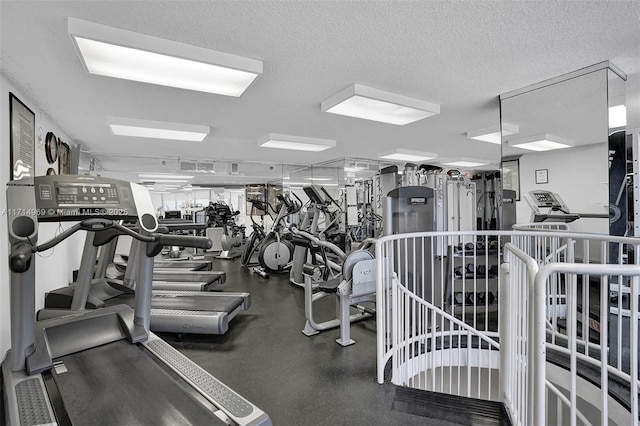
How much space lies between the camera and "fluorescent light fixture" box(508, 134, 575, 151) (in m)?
3.50

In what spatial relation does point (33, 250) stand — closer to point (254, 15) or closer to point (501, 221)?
point (254, 15)

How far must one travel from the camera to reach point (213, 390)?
178 cm

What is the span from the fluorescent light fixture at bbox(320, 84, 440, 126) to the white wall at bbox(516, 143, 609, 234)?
4.32 ft

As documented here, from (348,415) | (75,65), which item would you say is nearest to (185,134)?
(75,65)

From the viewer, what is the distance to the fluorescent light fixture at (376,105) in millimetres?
3303

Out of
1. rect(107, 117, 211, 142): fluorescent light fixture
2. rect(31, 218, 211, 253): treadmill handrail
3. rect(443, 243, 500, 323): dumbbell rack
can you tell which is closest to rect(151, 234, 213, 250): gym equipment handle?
rect(31, 218, 211, 253): treadmill handrail

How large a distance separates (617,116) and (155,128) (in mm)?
5330

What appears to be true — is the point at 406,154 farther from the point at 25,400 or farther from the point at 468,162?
the point at 25,400

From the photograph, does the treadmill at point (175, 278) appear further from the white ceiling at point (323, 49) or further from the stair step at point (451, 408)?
the stair step at point (451, 408)

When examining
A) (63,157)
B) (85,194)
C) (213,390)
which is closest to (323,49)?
(85,194)

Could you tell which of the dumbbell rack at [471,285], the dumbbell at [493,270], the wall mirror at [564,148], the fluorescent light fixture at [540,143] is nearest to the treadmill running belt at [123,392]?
the dumbbell rack at [471,285]

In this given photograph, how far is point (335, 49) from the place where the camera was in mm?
2516

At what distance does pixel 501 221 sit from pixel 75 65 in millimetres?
4821

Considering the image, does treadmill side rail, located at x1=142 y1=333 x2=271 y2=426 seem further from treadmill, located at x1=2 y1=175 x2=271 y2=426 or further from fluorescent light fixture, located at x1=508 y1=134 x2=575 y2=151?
fluorescent light fixture, located at x1=508 y1=134 x2=575 y2=151
